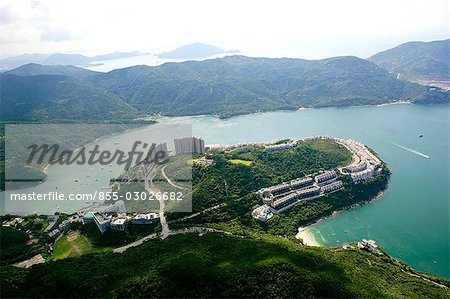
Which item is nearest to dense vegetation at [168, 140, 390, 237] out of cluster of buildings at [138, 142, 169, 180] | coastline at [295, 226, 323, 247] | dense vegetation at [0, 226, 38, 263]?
coastline at [295, 226, 323, 247]

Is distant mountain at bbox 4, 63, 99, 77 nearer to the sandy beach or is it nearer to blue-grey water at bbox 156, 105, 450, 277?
blue-grey water at bbox 156, 105, 450, 277

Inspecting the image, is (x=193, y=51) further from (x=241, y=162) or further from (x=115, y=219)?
(x=115, y=219)

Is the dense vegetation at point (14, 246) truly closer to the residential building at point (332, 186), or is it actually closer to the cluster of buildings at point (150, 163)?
the cluster of buildings at point (150, 163)

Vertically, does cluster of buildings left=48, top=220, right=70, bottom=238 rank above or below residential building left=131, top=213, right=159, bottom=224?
below

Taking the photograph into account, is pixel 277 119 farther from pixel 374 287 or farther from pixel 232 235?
pixel 374 287

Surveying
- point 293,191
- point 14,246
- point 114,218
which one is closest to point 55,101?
point 114,218
